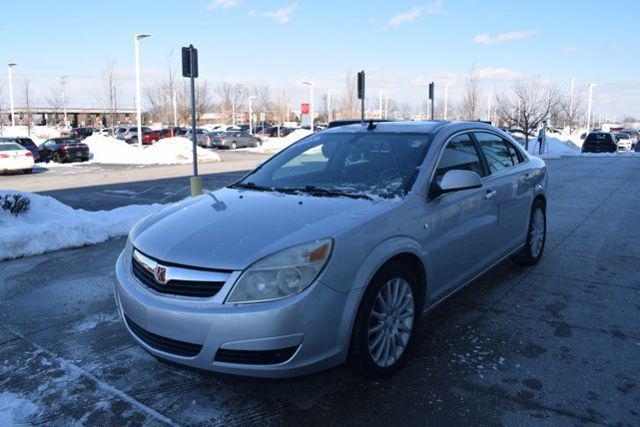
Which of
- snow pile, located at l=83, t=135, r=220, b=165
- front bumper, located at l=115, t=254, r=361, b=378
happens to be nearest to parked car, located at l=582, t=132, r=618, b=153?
snow pile, located at l=83, t=135, r=220, b=165

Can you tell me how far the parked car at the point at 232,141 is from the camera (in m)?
40.6

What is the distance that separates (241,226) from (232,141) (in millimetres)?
38369

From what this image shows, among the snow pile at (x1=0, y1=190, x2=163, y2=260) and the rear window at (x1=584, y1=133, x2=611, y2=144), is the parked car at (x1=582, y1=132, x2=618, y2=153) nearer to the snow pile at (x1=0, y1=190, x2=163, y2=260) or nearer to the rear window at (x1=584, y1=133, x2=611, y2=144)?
the rear window at (x1=584, y1=133, x2=611, y2=144)

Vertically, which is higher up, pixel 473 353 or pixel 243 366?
pixel 243 366

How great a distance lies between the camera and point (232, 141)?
40.7 metres

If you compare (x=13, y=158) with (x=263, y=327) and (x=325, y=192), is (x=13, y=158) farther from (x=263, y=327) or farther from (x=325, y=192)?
(x=263, y=327)

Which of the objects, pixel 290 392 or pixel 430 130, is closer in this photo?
pixel 290 392

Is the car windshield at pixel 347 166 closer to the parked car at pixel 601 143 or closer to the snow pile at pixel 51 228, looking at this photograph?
the snow pile at pixel 51 228

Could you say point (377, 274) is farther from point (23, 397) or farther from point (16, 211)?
point (16, 211)

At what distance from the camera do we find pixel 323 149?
460cm

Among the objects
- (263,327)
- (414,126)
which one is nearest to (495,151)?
(414,126)

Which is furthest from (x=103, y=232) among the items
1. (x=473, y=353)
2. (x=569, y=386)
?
(x=569, y=386)

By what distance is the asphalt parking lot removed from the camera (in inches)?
120

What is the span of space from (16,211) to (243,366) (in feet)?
19.8
